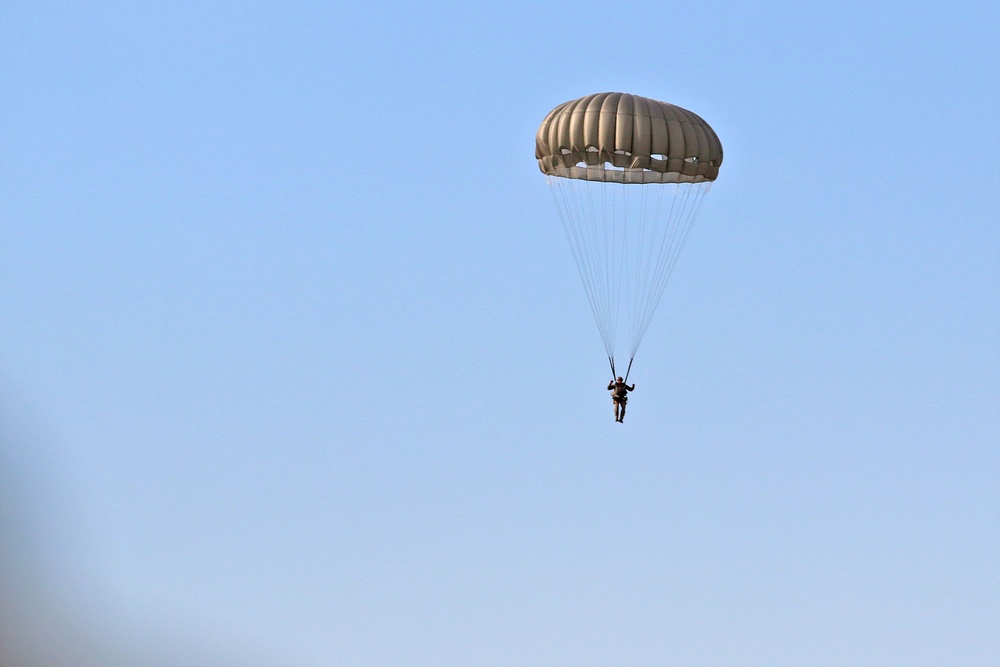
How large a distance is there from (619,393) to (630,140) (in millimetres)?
6996

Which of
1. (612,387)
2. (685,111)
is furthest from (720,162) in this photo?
(612,387)

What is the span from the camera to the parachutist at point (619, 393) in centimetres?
7181

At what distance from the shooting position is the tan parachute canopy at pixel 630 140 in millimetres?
71312

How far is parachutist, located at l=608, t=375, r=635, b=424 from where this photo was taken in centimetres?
7181

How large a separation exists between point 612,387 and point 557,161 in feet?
21.5

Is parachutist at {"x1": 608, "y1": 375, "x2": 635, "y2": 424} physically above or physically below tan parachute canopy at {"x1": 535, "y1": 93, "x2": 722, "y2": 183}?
below

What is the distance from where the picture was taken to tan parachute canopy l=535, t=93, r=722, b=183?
71312 mm

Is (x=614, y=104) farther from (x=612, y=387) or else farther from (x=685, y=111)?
(x=612, y=387)

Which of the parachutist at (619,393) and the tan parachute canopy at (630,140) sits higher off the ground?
the tan parachute canopy at (630,140)

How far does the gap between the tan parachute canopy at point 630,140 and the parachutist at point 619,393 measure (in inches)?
227

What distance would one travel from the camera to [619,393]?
71.8 meters

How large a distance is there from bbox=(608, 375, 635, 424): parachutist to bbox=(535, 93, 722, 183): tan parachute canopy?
19.0ft

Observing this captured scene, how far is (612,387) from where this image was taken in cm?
7194

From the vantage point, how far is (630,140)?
71.2 meters
